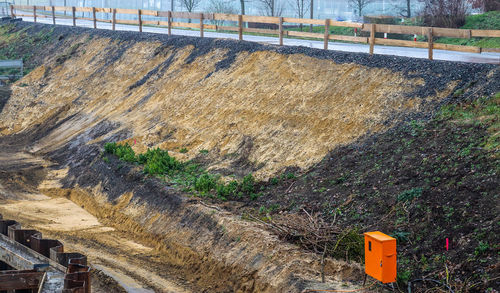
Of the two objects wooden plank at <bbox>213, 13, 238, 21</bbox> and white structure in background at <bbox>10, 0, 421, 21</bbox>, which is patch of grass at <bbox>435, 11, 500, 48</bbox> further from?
white structure in background at <bbox>10, 0, 421, 21</bbox>

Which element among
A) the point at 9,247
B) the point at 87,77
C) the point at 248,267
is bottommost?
the point at 248,267

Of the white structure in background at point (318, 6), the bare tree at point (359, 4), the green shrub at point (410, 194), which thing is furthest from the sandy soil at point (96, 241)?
the white structure in background at point (318, 6)

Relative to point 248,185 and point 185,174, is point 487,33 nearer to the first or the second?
point 248,185

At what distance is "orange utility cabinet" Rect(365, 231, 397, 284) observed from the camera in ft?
32.9

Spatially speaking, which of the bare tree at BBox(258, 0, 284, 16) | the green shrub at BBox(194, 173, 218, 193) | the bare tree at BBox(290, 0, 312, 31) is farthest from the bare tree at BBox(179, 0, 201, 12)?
the green shrub at BBox(194, 173, 218, 193)

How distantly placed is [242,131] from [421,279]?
1018 cm

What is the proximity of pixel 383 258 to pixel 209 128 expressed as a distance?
11974 mm

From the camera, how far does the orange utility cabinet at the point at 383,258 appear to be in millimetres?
10016

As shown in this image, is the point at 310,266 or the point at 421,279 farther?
the point at 310,266

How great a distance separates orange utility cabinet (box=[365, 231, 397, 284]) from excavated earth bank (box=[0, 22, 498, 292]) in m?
1.36

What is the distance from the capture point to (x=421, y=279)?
1070 centimetres

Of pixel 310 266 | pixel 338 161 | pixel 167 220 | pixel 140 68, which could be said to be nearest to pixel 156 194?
pixel 167 220

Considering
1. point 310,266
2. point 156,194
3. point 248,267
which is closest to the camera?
point 310,266

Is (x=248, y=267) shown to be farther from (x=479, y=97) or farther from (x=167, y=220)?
(x=479, y=97)
